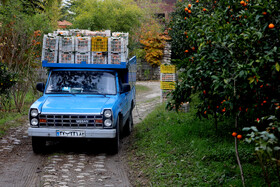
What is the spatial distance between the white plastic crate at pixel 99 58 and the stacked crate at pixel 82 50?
10 centimetres

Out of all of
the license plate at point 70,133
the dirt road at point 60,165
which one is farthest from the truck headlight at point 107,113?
the dirt road at point 60,165

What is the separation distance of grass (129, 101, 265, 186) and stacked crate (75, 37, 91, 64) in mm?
2494

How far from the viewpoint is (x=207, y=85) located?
6.46 m

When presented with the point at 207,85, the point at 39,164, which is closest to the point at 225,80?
the point at 207,85

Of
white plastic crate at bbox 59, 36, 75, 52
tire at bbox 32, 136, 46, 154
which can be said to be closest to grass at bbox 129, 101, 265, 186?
tire at bbox 32, 136, 46, 154

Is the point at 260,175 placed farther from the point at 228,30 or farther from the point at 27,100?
the point at 27,100

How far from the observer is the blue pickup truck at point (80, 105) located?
8.08 meters

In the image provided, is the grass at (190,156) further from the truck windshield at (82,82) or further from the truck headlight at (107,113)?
the truck windshield at (82,82)

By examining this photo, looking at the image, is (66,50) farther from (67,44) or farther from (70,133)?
(70,133)

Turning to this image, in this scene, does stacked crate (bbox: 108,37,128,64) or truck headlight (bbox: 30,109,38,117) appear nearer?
truck headlight (bbox: 30,109,38,117)

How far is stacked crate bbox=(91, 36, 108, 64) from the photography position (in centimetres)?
963

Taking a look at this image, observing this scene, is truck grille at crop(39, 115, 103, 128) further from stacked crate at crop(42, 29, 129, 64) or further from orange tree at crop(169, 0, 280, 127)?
orange tree at crop(169, 0, 280, 127)

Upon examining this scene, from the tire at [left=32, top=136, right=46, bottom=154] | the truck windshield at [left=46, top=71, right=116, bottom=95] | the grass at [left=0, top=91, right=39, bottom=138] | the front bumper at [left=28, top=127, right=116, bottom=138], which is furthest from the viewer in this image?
the grass at [left=0, top=91, right=39, bottom=138]

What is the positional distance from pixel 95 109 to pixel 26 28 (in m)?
7.47
